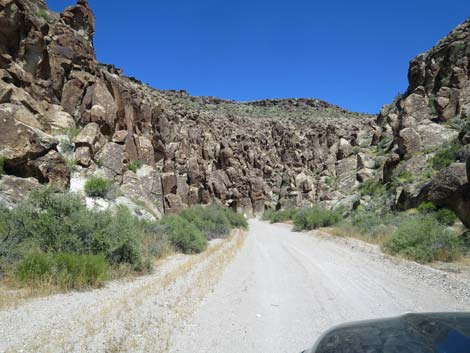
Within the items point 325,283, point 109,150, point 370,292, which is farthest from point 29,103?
point 370,292

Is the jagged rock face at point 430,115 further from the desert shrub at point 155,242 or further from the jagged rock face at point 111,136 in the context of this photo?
the desert shrub at point 155,242

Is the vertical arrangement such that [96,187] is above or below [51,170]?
below

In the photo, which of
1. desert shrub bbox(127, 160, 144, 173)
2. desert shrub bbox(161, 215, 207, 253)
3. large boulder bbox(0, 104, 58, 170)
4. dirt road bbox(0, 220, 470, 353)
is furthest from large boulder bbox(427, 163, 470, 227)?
desert shrub bbox(127, 160, 144, 173)

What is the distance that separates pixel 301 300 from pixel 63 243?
5.83 m

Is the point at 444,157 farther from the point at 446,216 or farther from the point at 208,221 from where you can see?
the point at 208,221

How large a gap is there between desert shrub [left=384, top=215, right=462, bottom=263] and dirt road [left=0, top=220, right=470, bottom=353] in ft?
4.15

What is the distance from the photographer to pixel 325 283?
7770 mm

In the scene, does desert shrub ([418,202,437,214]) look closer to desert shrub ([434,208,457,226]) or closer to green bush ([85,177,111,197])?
desert shrub ([434,208,457,226])

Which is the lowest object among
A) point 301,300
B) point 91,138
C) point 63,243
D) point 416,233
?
point 301,300

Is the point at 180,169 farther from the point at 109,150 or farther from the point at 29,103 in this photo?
the point at 29,103

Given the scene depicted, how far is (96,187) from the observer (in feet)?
47.4

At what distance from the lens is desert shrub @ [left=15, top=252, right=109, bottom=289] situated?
6.32 m

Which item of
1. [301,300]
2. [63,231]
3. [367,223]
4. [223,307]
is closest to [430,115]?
[367,223]

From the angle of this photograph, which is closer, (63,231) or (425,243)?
(63,231)
